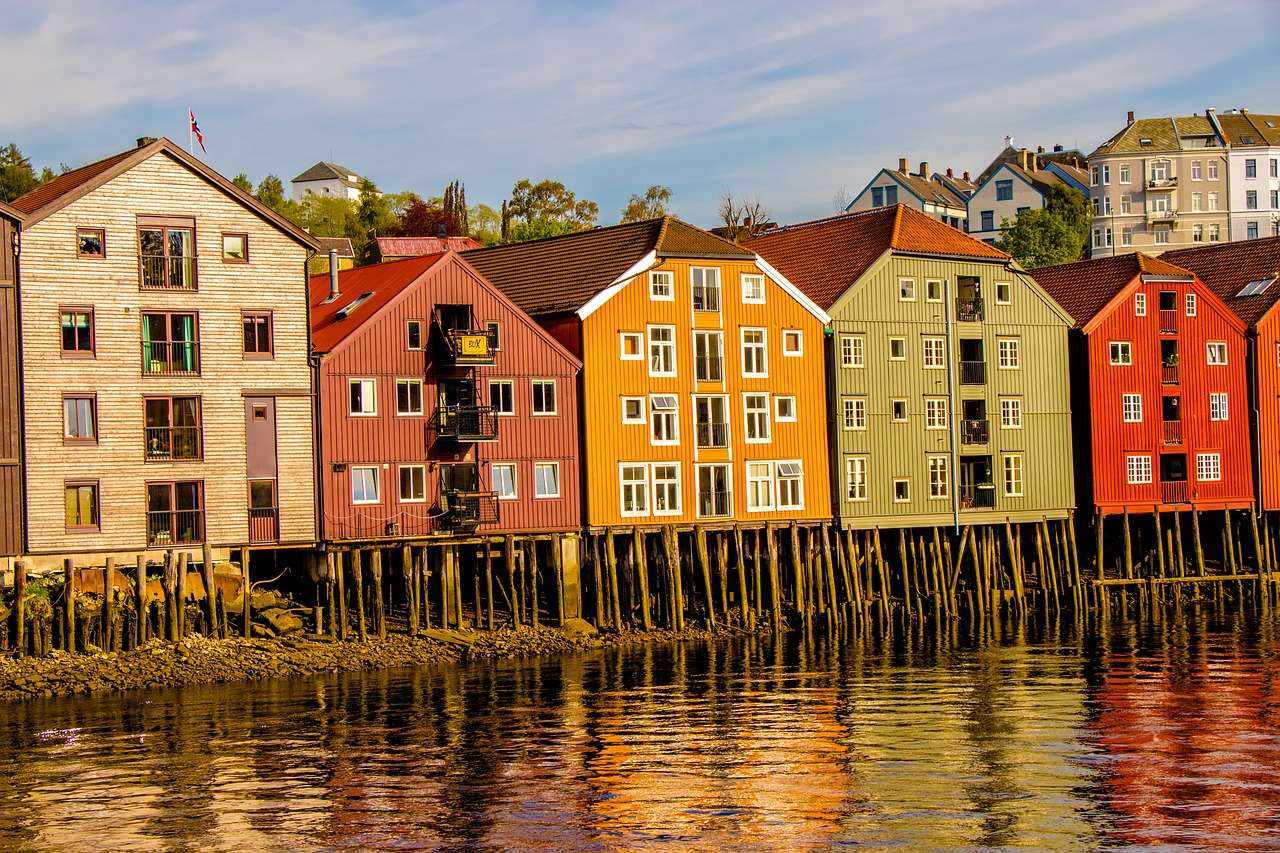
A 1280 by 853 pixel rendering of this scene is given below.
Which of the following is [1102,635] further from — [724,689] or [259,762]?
[259,762]

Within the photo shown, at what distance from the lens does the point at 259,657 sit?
47.8 m

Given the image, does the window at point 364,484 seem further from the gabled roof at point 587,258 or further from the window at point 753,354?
the window at point 753,354

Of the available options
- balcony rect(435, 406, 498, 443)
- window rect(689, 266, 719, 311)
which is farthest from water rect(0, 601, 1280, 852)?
window rect(689, 266, 719, 311)

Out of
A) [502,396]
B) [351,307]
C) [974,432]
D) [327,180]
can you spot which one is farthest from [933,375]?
[327,180]

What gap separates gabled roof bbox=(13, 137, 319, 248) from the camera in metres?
48.6

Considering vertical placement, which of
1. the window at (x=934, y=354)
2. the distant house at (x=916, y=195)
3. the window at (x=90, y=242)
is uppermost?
the distant house at (x=916, y=195)

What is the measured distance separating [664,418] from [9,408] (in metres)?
21.0

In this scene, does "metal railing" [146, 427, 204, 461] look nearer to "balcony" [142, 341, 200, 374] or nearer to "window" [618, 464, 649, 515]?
"balcony" [142, 341, 200, 374]

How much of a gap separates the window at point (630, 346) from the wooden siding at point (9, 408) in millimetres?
19261

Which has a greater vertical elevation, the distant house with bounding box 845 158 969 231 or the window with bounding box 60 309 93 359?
the distant house with bounding box 845 158 969 231

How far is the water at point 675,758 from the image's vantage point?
30.1 meters

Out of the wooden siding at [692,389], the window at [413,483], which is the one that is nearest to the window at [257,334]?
the window at [413,483]

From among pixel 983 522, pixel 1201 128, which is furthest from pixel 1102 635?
pixel 1201 128

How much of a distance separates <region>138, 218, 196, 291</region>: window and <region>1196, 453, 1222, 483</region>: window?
41.0m
